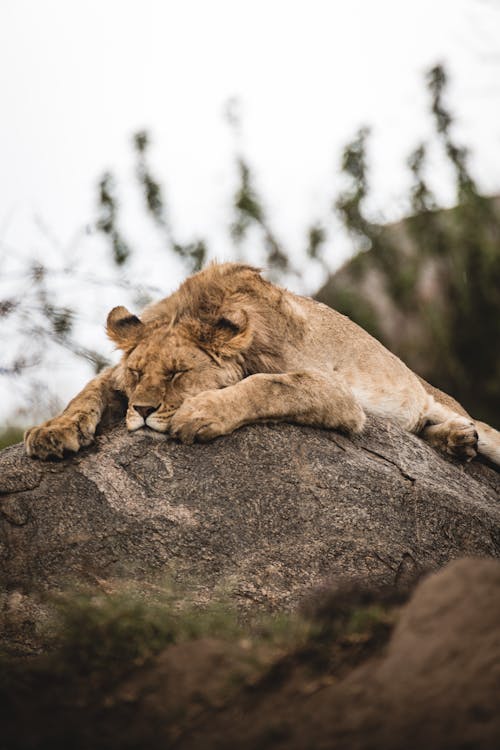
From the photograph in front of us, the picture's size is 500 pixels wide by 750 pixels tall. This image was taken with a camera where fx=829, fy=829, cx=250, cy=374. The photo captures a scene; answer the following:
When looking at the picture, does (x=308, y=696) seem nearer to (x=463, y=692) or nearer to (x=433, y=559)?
(x=463, y=692)

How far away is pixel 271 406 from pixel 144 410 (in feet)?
2.34

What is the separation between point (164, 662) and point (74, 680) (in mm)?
292

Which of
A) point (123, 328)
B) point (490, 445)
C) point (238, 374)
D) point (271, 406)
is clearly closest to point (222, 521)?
point (271, 406)

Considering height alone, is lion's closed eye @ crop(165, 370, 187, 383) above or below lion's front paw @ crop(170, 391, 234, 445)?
above

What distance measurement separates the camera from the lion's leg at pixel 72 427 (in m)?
4.49

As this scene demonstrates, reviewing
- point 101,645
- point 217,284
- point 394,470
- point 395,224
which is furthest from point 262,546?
point 395,224

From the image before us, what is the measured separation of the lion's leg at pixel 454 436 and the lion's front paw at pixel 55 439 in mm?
2589

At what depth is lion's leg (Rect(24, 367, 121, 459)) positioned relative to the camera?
177 inches

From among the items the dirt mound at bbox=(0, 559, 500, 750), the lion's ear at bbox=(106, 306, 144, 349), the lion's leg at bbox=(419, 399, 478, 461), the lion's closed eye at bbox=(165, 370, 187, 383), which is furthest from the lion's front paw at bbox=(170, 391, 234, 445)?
the lion's leg at bbox=(419, 399, 478, 461)

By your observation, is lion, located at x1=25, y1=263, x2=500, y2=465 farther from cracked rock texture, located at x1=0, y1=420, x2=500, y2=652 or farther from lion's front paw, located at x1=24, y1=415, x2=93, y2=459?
cracked rock texture, located at x1=0, y1=420, x2=500, y2=652

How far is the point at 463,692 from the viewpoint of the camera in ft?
6.84

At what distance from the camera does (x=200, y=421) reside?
14.6 feet

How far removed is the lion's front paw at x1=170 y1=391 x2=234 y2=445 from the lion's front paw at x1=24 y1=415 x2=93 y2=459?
1.75 ft

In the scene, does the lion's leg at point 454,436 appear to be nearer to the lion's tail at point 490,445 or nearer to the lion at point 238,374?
the lion at point 238,374
